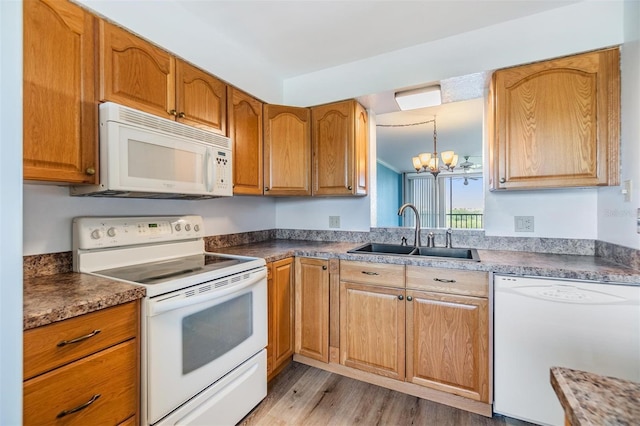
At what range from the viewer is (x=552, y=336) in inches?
58.1

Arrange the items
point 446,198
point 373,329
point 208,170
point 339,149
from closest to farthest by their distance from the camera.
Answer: point 208,170 < point 373,329 < point 339,149 < point 446,198

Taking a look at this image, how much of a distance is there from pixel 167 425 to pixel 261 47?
8.27 ft

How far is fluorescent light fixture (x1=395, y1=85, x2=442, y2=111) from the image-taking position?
2.19 metres

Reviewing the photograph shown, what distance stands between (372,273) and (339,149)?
3.42ft

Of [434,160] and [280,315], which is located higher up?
[434,160]

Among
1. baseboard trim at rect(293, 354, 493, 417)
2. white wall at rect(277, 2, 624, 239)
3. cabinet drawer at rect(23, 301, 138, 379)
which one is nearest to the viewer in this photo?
cabinet drawer at rect(23, 301, 138, 379)

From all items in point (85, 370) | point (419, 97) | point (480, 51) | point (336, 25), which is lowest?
point (85, 370)

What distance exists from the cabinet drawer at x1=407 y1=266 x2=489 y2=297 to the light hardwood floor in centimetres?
71

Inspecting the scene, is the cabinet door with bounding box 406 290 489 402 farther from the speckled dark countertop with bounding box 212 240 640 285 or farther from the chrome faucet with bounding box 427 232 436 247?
the chrome faucet with bounding box 427 232 436 247

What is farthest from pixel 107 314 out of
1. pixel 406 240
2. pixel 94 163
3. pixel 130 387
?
pixel 406 240

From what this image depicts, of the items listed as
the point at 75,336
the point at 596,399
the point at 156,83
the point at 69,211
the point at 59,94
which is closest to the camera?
the point at 596,399

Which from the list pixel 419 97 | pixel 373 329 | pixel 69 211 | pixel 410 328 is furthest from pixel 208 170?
pixel 419 97

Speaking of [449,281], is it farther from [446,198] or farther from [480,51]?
[446,198]

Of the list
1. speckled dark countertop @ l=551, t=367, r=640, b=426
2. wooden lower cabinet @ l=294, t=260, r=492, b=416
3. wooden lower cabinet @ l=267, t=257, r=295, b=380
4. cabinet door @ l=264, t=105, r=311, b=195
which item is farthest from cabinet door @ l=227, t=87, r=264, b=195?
speckled dark countertop @ l=551, t=367, r=640, b=426
